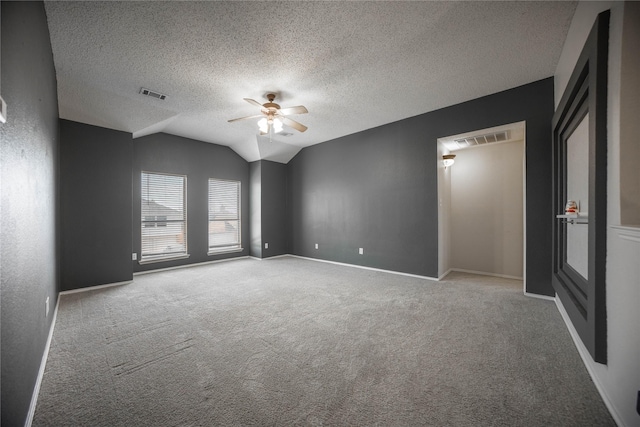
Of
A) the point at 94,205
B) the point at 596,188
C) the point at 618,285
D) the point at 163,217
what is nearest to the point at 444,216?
the point at 596,188

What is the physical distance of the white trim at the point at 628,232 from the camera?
1182 millimetres

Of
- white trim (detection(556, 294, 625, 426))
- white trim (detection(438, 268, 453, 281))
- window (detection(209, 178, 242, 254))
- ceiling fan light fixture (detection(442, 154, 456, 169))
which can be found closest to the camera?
white trim (detection(556, 294, 625, 426))

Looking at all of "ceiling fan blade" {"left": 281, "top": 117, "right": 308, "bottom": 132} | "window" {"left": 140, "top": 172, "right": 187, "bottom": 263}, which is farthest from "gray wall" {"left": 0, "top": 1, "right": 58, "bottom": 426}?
"window" {"left": 140, "top": 172, "right": 187, "bottom": 263}

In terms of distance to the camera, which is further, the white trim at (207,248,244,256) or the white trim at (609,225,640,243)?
the white trim at (207,248,244,256)

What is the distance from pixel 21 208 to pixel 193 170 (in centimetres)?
455

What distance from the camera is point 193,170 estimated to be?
18.9 ft

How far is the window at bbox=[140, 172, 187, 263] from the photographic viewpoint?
16.6 ft

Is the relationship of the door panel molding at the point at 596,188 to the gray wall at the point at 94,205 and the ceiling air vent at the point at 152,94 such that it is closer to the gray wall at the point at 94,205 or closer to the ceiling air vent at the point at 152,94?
the ceiling air vent at the point at 152,94

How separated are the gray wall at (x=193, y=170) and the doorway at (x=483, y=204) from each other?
15.9 feet

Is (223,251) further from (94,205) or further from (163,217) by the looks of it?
(94,205)

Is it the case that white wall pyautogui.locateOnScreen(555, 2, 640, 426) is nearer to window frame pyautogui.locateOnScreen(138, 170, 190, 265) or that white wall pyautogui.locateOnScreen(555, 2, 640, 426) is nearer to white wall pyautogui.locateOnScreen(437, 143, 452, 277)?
white wall pyautogui.locateOnScreen(437, 143, 452, 277)

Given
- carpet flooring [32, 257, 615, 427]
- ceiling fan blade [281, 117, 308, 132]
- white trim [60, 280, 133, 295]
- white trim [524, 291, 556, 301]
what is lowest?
white trim [60, 280, 133, 295]

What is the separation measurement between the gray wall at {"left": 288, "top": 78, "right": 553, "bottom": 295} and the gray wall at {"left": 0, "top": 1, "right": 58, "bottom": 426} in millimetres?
4619

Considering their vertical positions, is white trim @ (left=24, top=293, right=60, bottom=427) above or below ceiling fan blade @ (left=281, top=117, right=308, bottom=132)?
below
